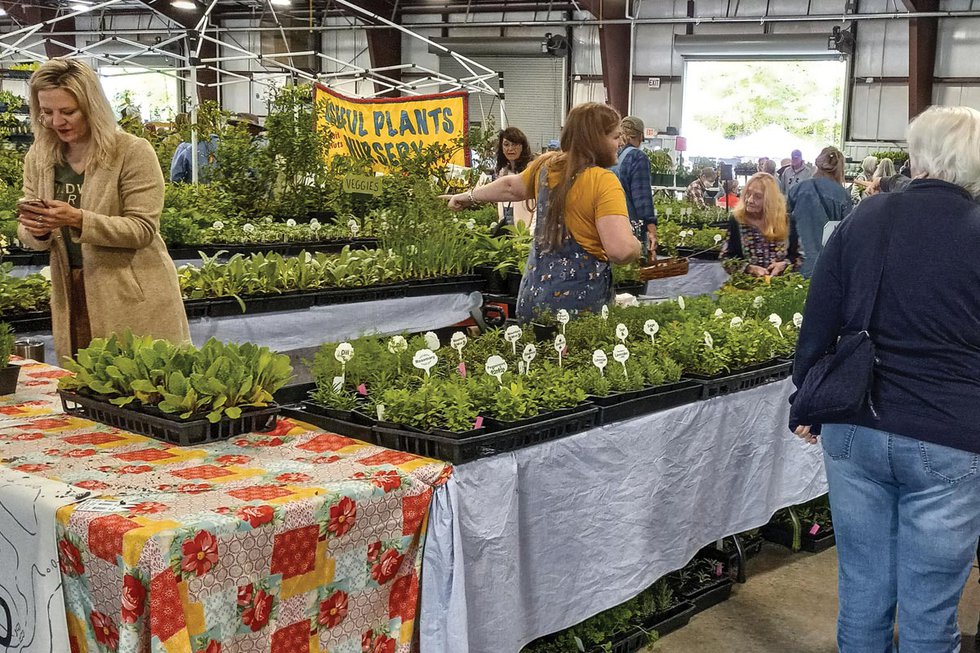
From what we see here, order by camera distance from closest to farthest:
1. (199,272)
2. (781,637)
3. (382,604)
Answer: (382,604) < (781,637) < (199,272)

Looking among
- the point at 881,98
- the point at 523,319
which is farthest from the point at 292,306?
the point at 881,98

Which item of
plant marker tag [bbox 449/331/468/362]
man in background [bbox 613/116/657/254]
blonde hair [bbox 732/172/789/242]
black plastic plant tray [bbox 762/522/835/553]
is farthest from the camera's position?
man in background [bbox 613/116/657/254]

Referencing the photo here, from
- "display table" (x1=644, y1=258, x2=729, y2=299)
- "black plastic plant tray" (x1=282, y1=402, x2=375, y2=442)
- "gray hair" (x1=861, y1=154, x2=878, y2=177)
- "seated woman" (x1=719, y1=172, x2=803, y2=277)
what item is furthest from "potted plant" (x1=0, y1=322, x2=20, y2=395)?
"gray hair" (x1=861, y1=154, x2=878, y2=177)

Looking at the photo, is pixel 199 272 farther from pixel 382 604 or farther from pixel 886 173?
pixel 886 173

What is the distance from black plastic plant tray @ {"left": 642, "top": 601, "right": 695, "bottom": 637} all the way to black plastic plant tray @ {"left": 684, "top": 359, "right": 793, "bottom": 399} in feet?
2.30

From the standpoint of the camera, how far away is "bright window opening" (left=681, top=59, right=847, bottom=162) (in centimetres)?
1636

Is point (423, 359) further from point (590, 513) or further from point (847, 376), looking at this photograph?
point (847, 376)


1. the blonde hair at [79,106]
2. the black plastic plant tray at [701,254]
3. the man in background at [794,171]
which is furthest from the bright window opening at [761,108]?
the blonde hair at [79,106]

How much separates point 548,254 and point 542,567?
1.29 meters

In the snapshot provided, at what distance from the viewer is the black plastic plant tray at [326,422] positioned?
7.62 feet

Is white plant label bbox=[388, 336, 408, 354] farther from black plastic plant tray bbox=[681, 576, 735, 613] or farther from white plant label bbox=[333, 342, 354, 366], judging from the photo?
black plastic plant tray bbox=[681, 576, 735, 613]

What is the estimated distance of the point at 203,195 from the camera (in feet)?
21.9

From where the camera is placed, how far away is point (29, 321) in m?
3.65

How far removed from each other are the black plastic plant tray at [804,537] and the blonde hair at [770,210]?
1519 millimetres
